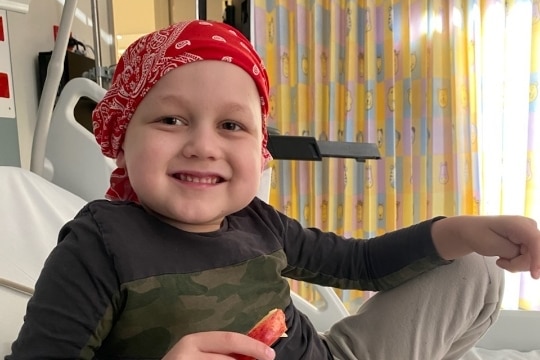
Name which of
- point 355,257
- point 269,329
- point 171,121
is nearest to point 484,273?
point 355,257

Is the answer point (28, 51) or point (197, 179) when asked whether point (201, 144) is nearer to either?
point (197, 179)

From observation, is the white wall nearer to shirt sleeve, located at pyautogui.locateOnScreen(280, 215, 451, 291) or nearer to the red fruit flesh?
shirt sleeve, located at pyautogui.locateOnScreen(280, 215, 451, 291)

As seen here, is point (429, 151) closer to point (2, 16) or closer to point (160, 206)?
point (2, 16)

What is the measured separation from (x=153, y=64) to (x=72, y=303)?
11.6 inches

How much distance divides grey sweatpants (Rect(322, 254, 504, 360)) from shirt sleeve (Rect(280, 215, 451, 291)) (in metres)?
0.03

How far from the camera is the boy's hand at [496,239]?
2.13 ft

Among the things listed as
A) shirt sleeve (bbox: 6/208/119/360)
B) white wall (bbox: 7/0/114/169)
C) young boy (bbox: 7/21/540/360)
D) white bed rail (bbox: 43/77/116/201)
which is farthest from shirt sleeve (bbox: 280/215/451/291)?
white wall (bbox: 7/0/114/169)

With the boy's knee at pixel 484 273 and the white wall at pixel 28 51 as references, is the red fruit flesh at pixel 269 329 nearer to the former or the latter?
the boy's knee at pixel 484 273

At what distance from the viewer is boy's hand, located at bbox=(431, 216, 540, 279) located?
650mm

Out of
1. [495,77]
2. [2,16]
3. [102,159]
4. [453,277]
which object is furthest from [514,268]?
Result: [495,77]

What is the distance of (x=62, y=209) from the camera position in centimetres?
105

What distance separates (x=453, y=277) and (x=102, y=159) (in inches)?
31.4

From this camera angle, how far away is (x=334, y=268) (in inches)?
32.4

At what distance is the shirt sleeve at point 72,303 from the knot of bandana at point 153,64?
15 cm
